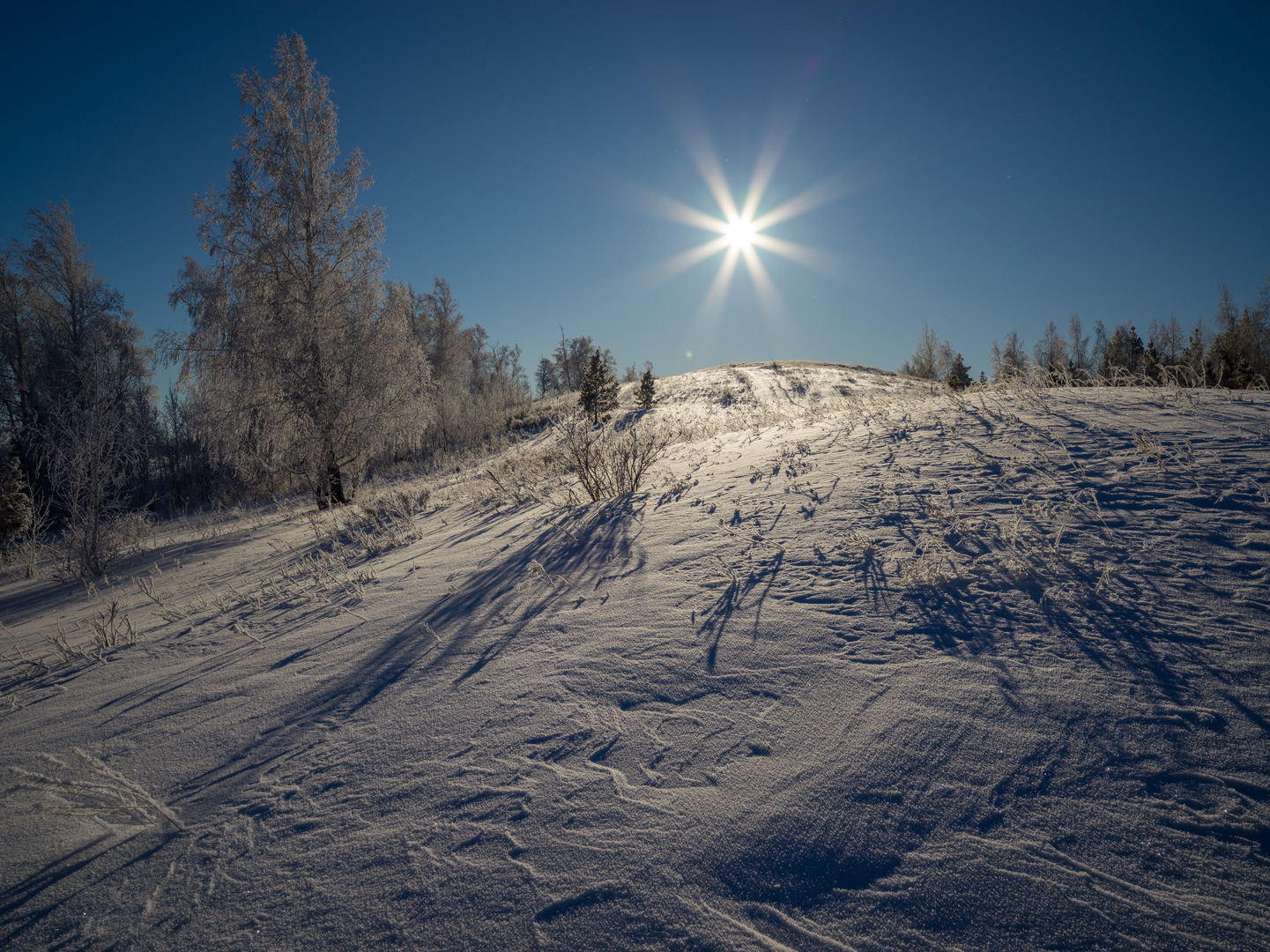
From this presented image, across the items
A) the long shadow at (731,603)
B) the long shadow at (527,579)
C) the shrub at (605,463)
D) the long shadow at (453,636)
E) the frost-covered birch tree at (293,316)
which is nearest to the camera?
the long shadow at (453,636)

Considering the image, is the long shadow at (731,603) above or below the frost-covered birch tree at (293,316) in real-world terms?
below

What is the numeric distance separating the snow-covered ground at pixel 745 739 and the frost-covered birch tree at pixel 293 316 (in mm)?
8657

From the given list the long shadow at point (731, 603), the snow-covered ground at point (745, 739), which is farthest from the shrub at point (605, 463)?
the long shadow at point (731, 603)

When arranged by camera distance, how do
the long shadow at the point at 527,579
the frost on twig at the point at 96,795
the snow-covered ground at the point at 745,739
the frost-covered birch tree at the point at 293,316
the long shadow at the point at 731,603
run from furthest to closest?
the frost-covered birch tree at the point at 293,316 → the long shadow at the point at 527,579 → the long shadow at the point at 731,603 → the frost on twig at the point at 96,795 → the snow-covered ground at the point at 745,739

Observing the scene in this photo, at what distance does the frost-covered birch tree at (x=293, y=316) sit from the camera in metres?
10.4

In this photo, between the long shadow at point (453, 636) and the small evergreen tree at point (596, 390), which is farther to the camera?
the small evergreen tree at point (596, 390)

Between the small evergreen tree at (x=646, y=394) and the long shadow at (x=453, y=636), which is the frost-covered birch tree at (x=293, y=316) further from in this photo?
the small evergreen tree at (x=646, y=394)

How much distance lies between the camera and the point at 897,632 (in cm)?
209

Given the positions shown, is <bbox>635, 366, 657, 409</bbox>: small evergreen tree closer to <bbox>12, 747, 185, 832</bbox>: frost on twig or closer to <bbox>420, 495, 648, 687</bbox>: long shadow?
<bbox>420, 495, 648, 687</bbox>: long shadow

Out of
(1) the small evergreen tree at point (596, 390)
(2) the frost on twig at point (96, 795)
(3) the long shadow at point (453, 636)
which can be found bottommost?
(2) the frost on twig at point (96, 795)

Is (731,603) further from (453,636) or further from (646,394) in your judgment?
(646,394)

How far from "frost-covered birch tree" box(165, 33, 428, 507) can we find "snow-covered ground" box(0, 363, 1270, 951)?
341 inches

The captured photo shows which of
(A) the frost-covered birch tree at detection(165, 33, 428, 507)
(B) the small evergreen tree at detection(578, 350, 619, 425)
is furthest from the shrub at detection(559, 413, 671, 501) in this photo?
(B) the small evergreen tree at detection(578, 350, 619, 425)

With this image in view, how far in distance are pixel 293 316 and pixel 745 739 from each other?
41.9 feet
